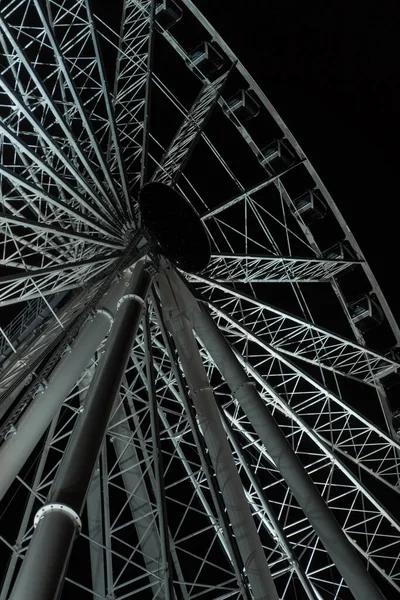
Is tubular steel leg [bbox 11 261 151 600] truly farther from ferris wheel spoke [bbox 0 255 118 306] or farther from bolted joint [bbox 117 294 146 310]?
ferris wheel spoke [bbox 0 255 118 306]

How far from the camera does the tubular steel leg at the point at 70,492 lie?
7473 millimetres

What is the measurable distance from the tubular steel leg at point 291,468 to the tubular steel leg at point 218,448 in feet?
1.49

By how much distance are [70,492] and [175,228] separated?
9444 mm

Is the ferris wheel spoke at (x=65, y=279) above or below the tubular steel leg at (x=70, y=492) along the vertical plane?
above

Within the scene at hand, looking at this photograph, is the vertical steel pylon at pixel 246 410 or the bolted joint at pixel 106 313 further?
the bolted joint at pixel 106 313

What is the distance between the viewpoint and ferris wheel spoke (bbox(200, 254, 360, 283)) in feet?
68.4

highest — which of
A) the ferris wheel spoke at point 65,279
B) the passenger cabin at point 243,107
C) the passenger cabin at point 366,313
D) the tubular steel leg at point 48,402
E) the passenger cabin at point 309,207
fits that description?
the passenger cabin at point 243,107

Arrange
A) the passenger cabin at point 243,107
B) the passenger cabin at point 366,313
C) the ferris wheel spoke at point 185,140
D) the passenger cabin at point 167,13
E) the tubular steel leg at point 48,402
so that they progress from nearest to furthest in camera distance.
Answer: the tubular steel leg at point 48,402, the ferris wheel spoke at point 185,140, the passenger cabin at point 167,13, the passenger cabin at point 243,107, the passenger cabin at point 366,313

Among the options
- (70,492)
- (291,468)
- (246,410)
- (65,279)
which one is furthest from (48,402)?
(65,279)

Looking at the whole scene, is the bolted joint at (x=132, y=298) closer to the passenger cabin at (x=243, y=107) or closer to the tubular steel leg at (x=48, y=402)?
the tubular steel leg at (x=48, y=402)

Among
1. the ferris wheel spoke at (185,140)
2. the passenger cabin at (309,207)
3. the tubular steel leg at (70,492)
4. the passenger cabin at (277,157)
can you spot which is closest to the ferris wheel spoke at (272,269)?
the passenger cabin at (309,207)

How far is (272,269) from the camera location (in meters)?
21.4

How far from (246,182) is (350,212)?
14.3ft

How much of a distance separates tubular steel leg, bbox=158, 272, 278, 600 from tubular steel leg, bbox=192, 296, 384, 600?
1.49 feet
